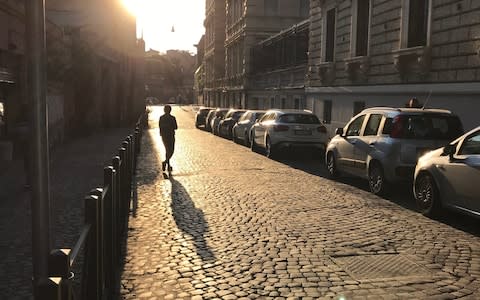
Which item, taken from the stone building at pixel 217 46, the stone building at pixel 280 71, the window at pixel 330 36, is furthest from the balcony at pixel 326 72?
the stone building at pixel 217 46

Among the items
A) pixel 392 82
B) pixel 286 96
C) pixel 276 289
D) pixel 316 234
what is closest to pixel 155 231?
pixel 316 234

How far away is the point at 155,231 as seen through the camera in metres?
6.79

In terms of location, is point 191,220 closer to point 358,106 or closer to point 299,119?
point 299,119

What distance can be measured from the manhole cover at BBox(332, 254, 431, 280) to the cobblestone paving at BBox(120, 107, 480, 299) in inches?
0.4

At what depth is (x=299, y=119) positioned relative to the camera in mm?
16234

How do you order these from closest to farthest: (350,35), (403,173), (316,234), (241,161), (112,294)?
(112,294) → (316,234) → (403,173) → (241,161) → (350,35)

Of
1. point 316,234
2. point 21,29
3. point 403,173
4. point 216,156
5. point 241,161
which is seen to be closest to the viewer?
point 316,234

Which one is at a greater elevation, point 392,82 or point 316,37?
point 316,37

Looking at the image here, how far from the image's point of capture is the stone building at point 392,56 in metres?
14.8

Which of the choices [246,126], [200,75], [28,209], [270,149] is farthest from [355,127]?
[200,75]

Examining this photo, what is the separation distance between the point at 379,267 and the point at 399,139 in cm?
429

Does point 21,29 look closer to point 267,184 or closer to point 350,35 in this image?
point 267,184

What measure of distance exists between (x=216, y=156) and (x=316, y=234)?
10.1 metres

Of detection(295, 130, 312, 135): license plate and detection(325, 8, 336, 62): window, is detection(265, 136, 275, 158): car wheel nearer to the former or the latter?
detection(295, 130, 312, 135): license plate
